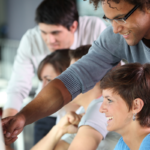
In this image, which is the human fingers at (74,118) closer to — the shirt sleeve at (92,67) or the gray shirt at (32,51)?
the shirt sleeve at (92,67)

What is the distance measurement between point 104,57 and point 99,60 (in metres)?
0.02

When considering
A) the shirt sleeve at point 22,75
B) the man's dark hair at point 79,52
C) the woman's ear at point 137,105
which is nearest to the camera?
the woman's ear at point 137,105

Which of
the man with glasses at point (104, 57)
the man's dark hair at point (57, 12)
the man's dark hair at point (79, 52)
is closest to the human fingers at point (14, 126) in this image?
the man with glasses at point (104, 57)

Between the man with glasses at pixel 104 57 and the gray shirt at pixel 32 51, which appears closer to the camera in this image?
the man with glasses at pixel 104 57

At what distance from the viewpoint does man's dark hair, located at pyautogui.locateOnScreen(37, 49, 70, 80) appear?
0.87 m

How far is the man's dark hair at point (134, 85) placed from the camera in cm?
47

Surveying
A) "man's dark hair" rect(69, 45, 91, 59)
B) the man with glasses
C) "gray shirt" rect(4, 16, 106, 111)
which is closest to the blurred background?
"gray shirt" rect(4, 16, 106, 111)

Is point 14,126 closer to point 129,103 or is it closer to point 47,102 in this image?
point 47,102

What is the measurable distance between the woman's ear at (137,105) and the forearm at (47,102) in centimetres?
21

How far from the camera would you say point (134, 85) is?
0.47m

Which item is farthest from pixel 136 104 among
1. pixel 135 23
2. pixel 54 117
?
pixel 54 117

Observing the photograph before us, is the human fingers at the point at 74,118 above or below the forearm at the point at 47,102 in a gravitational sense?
below

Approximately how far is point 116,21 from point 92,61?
0.17m

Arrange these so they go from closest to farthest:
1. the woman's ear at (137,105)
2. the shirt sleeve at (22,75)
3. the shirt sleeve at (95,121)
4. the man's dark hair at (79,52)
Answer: the woman's ear at (137,105)
the shirt sleeve at (95,121)
the man's dark hair at (79,52)
the shirt sleeve at (22,75)
